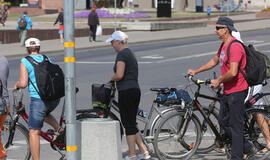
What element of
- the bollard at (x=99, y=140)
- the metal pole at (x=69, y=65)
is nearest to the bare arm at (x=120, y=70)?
the bollard at (x=99, y=140)

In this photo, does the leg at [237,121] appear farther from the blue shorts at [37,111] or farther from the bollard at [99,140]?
the blue shorts at [37,111]

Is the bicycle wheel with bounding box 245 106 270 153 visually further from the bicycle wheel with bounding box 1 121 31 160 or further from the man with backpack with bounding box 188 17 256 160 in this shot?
the bicycle wheel with bounding box 1 121 31 160

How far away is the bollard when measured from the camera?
6289 mm

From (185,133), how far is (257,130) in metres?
0.87

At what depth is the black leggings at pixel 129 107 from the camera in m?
6.96

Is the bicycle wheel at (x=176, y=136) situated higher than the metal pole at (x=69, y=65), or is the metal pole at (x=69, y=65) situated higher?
the metal pole at (x=69, y=65)

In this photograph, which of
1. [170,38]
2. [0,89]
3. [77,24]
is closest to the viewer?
[0,89]

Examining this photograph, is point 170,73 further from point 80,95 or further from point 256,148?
point 256,148

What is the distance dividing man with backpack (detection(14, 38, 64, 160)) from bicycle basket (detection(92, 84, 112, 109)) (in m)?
0.58

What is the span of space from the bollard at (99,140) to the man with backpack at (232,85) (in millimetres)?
1291

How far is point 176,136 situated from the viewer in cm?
728

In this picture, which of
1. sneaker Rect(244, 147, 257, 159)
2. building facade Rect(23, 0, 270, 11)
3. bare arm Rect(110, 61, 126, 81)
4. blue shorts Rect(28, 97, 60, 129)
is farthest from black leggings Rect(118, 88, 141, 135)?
building facade Rect(23, 0, 270, 11)

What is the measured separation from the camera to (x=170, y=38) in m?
32.7

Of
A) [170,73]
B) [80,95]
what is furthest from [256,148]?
[170,73]
